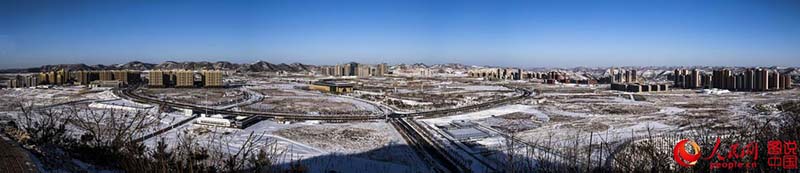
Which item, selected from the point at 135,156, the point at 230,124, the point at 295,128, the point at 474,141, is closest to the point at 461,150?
the point at 474,141

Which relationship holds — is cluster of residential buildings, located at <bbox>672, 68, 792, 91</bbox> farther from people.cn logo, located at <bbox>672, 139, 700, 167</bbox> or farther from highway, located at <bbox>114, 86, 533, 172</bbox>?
people.cn logo, located at <bbox>672, 139, 700, 167</bbox>

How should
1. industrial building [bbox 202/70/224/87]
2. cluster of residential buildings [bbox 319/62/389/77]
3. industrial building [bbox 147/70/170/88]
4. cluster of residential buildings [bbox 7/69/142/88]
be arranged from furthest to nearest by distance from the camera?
cluster of residential buildings [bbox 319/62/389/77]
industrial building [bbox 202/70/224/87]
industrial building [bbox 147/70/170/88]
cluster of residential buildings [bbox 7/69/142/88]

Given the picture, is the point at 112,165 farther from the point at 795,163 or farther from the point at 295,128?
the point at 295,128

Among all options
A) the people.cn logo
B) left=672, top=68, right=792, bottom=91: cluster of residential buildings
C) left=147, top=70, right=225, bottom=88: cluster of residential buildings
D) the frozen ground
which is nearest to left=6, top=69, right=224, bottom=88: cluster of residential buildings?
left=147, top=70, right=225, bottom=88: cluster of residential buildings

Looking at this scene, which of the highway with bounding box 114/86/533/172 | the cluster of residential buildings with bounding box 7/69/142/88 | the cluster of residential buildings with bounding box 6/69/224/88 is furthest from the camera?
the cluster of residential buildings with bounding box 6/69/224/88

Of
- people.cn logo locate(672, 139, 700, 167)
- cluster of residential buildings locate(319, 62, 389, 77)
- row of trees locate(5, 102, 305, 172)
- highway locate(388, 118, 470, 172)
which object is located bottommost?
highway locate(388, 118, 470, 172)

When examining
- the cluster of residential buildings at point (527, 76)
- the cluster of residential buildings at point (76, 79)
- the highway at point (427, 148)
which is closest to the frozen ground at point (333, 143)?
the highway at point (427, 148)

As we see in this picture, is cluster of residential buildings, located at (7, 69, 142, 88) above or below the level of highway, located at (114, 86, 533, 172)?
above

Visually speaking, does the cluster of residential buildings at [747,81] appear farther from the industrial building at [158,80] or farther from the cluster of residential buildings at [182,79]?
the industrial building at [158,80]

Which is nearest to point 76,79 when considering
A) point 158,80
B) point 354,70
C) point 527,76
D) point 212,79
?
point 158,80

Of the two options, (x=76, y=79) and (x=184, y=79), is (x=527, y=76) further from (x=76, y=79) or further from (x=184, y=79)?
(x=76, y=79)
